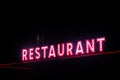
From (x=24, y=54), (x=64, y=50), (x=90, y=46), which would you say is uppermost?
(x=90, y=46)

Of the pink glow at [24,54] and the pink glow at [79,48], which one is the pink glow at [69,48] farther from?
the pink glow at [24,54]

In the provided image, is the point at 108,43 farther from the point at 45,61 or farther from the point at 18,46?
the point at 18,46

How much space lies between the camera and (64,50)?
70.0ft

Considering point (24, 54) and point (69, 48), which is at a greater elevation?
Result: point (69, 48)

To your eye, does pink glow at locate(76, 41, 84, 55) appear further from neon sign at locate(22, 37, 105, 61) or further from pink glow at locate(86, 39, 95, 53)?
pink glow at locate(86, 39, 95, 53)

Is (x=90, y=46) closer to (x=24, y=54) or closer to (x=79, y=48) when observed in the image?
(x=79, y=48)

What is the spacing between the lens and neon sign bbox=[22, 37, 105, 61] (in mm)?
20125

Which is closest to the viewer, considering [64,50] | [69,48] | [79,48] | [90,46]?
[90,46]

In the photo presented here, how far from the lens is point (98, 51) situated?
20.0 m

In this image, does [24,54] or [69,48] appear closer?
[69,48]

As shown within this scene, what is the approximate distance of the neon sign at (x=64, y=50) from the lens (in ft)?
66.0

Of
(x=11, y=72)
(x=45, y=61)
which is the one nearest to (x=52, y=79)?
(x=45, y=61)

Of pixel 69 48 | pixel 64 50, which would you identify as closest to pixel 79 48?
pixel 69 48

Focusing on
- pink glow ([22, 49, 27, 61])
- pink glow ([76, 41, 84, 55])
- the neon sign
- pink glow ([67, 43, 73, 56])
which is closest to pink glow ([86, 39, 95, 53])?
the neon sign
